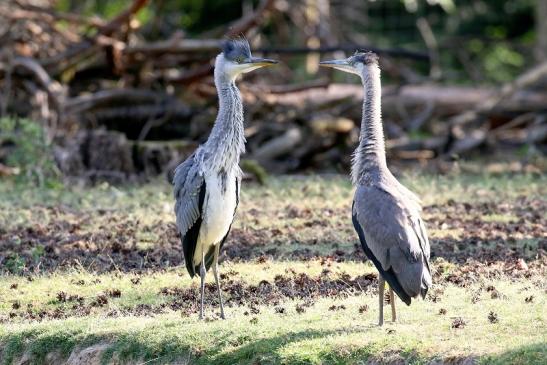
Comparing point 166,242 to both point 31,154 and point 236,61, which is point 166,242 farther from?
point 31,154

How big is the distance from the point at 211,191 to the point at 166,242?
2913 mm

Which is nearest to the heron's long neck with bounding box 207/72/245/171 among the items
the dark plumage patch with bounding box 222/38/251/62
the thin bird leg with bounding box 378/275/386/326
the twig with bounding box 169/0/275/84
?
the dark plumage patch with bounding box 222/38/251/62

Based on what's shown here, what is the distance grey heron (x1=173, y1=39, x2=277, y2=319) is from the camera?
26.2ft

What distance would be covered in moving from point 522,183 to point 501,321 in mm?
7608

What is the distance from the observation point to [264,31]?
1105 inches

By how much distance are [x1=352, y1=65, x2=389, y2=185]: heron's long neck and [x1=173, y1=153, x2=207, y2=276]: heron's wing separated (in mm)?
1196

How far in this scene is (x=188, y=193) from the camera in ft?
26.4

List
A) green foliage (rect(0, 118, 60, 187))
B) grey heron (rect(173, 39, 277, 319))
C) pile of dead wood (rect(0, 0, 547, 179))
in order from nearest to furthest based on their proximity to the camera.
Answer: grey heron (rect(173, 39, 277, 319)) → green foliage (rect(0, 118, 60, 187)) → pile of dead wood (rect(0, 0, 547, 179))

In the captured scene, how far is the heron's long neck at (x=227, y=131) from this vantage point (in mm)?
8078

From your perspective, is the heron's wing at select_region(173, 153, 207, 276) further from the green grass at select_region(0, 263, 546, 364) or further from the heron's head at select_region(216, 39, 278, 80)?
the heron's head at select_region(216, 39, 278, 80)

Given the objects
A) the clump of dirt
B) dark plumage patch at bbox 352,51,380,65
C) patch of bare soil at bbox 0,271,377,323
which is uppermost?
dark plumage patch at bbox 352,51,380,65

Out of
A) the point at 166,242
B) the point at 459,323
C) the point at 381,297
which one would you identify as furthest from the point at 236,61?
the point at 166,242

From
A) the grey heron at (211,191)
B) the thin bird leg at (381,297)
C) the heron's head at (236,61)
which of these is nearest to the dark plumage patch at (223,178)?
the grey heron at (211,191)

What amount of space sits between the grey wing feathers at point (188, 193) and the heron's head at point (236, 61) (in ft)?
2.67
